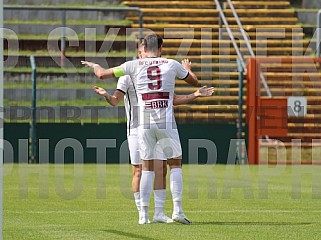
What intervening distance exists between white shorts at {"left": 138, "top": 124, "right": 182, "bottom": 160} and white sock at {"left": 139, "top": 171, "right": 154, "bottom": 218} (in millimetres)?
185

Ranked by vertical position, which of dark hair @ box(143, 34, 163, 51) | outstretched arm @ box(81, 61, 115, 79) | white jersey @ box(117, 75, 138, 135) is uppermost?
dark hair @ box(143, 34, 163, 51)

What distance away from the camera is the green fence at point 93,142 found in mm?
22703

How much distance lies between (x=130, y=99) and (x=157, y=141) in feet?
2.30

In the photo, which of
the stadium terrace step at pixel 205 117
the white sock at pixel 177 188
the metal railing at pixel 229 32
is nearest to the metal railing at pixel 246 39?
the metal railing at pixel 229 32

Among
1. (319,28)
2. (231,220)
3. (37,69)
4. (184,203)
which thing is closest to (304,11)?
(319,28)

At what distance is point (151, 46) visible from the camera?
10852 millimetres

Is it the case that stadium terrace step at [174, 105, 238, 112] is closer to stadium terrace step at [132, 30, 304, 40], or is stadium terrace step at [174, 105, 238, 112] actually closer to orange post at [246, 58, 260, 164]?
orange post at [246, 58, 260, 164]

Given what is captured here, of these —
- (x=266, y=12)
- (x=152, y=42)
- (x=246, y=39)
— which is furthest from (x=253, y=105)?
(x=152, y=42)

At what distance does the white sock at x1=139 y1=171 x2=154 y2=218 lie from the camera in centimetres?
1102

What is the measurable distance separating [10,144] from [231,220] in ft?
39.3

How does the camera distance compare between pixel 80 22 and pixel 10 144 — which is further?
pixel 80 22

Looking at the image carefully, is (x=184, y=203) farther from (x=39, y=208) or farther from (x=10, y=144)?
(x=10, y=144)

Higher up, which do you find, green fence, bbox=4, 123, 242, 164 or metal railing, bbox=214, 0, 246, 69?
metal railing, bbox=214, 0, 246, 69

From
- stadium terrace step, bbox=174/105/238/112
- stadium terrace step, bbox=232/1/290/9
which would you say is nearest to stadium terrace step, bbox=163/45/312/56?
stadium terrace step, bbox=174/105/238/112
